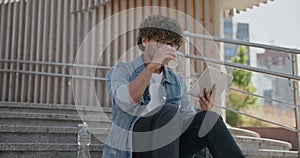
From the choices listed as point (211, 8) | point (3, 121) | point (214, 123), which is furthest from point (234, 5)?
point (214, 123)

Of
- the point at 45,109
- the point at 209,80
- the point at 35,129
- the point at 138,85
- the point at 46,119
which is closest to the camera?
the point at 138,85

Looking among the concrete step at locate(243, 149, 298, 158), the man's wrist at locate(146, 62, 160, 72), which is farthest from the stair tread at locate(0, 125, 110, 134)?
the man's wrist at locate(146, 62, 160, 72)

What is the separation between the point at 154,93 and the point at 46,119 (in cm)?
135

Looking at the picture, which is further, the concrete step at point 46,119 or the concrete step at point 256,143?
the concrete step at point 256,143

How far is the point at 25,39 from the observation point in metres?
4.38

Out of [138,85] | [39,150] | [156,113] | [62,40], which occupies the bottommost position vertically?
[39,150]

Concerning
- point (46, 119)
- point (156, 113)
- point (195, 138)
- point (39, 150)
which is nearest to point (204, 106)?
point (195, 138)

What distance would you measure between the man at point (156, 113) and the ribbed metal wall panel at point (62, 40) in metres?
2.52

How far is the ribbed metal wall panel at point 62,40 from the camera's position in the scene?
4230 mm

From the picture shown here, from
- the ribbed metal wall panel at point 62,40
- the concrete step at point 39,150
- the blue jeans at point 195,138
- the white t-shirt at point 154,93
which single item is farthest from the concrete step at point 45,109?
the blue jeans at point 195,138

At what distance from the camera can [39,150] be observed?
203cm

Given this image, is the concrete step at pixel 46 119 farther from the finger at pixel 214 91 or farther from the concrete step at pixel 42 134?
the finger at pixel 214 91

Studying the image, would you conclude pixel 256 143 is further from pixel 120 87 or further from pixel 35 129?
pixel 120 87

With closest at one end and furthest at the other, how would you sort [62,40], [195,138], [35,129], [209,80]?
1. [195,138]
2. [209,80]
3. [35,129]
4. [62,40]
